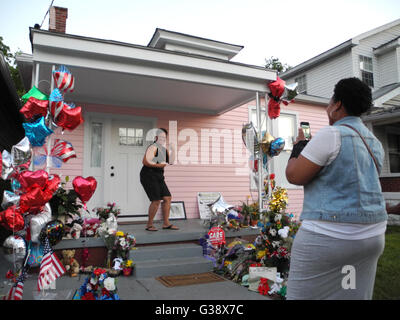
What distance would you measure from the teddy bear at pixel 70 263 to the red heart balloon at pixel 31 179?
40.4 inches

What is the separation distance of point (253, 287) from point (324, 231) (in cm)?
242

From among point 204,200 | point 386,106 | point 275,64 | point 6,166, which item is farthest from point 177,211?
point 275,64

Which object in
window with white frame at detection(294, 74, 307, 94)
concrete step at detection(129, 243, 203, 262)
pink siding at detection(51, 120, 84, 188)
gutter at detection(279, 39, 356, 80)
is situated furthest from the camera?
window with white frame at detection(294, 74, 307, 94)

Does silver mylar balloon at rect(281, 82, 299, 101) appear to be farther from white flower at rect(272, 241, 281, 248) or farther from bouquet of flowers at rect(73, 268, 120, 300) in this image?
bouquet of flowers at rect(73, 268, 120, 300)

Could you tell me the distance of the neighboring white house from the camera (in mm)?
11219

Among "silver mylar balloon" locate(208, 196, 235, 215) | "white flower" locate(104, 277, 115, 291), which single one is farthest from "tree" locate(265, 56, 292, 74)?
"white flower" locate(104, 277, 115, 291)

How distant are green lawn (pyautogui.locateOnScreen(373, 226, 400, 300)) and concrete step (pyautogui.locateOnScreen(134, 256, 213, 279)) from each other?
2.10 m

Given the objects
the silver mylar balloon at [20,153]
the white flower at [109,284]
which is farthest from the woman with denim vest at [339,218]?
the silver mylar balloon at [20,153]

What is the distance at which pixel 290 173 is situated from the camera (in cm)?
148

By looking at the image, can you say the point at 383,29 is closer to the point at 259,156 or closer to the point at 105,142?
the point at 259,156

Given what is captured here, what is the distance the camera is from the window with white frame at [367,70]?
42.0ft

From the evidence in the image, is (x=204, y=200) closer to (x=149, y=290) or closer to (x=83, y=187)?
(x=83, y=187)

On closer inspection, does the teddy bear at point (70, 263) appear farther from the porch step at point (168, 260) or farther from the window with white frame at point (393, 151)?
the window with white frame at point (393, 151)

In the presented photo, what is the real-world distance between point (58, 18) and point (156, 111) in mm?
2836
